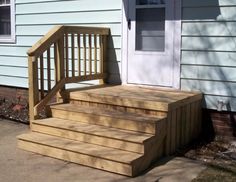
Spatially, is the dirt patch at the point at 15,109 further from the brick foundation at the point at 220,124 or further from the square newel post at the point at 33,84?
the brick foundation at the point at 220,124

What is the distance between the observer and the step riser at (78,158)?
13.8ft

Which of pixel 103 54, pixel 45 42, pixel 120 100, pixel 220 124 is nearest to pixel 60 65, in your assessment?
pixel 45 42

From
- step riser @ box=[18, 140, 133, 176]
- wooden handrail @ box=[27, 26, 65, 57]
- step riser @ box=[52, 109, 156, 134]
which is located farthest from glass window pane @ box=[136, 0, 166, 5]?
step riser @ box=[18, 140, 133, 176]

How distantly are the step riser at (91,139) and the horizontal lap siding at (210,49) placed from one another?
165cm

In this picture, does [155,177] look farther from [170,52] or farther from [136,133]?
[170,52]

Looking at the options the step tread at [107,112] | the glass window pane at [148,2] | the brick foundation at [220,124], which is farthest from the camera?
the glass window pane at [148,2]

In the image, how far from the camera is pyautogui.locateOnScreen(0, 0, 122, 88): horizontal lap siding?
6426 millimetres

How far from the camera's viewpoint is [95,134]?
4.68 metres

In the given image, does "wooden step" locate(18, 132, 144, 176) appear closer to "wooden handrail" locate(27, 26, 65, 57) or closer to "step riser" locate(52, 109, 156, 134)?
"step riser" locate(52, 109, 156, 134)

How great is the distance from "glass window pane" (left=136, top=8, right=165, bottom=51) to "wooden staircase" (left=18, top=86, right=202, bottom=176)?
0.72 metres

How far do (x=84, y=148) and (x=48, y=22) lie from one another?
345 centimetres

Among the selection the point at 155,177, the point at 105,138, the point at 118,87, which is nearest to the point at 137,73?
the point at 118,87

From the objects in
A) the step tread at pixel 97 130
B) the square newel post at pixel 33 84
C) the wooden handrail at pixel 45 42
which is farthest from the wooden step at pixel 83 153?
the wooden handrail at pixel 45 42

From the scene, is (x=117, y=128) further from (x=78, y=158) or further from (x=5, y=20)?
(x=5, y=20)
